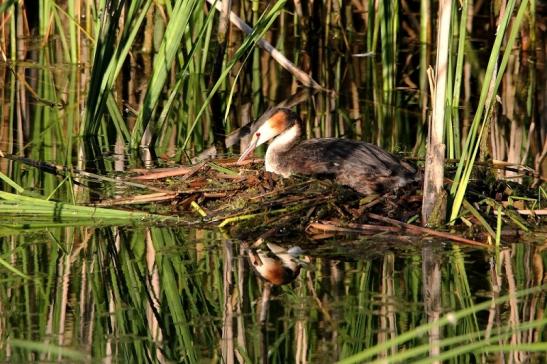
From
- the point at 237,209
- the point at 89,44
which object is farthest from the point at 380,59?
the point at 237,209

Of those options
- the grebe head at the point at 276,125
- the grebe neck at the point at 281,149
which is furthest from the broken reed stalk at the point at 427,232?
the grebe head at the point at 276,125

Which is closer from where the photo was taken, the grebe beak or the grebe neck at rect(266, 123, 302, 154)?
the grebe neck at rect(266, 123, 302, 154)

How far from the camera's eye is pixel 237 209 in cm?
636

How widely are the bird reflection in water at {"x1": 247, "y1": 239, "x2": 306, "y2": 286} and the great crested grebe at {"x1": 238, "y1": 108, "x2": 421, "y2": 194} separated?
87cm

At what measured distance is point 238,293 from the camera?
5461 millimetres

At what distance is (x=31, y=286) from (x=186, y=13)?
2801 millimetres

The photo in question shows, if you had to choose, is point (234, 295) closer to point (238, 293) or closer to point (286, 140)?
point (238, 293)

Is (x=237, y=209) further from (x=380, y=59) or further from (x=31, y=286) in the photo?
(x=380, y=59)

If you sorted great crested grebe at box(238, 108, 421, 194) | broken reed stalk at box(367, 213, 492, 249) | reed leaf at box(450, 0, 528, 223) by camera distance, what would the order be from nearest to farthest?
reed leaf at box(450, 0, 528, 223) < broken reed stalk at box(367, 213, 492, 249) < great crested grebe at box(238, 108, 421, 194)

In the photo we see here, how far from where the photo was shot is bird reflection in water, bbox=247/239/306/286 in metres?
5.68

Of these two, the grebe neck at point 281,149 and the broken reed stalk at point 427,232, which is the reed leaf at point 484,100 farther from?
the grebe neck at point 281,149

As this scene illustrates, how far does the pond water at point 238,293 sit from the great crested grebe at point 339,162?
634mm

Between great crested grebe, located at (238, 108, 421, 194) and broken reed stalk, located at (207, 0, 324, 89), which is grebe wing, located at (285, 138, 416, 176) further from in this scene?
broken reed stalk, located at (207, 0, 324, 89)

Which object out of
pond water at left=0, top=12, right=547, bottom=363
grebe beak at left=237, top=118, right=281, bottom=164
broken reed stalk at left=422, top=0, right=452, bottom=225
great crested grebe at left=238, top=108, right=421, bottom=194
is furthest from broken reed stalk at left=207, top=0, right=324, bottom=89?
broken reed stalk at left=422, top=0, right=452, bottom=225
